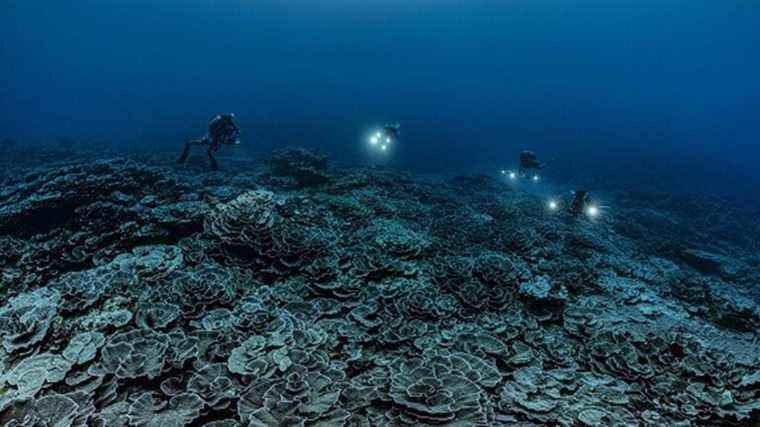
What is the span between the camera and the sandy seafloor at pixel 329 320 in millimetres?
3447

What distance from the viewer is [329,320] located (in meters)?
5.02

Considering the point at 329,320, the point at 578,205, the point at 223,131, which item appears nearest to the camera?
the point at 329,320

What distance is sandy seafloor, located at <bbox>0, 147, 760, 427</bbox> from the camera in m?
3.45

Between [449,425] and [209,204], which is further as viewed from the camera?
[209,204]

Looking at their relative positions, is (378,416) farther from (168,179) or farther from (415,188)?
(415,188)

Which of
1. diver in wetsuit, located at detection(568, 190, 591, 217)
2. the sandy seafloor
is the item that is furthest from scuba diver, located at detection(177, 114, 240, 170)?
diver in wetsuit, located at detection(568, 190, 591, 217)

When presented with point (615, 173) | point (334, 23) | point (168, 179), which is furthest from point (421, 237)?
point (334, 23)

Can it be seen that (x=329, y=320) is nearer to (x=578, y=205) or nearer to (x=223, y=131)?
(x=223, y=131)

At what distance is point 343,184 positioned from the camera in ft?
41.2

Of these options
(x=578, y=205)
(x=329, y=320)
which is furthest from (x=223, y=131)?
(x=578, y=205)

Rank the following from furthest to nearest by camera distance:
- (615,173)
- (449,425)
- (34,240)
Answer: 1. (615,173)
2. (34,240)
3. (449,425)

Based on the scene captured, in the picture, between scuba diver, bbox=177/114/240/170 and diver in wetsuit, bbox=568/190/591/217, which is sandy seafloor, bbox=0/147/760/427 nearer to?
scuba diver, bbox=177/114/240/170

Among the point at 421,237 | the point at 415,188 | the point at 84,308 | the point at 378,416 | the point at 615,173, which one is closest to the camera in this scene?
the point at 378,416

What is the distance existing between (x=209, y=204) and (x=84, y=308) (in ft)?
12.8
